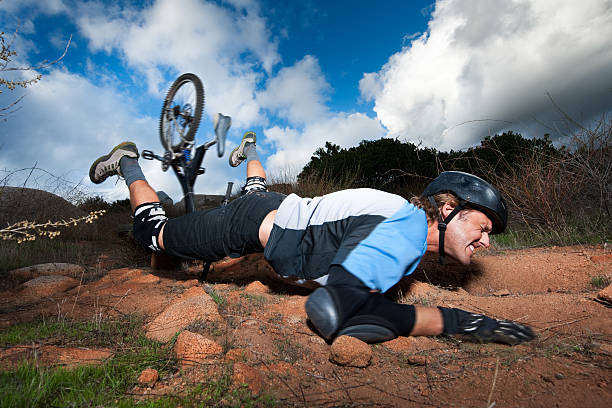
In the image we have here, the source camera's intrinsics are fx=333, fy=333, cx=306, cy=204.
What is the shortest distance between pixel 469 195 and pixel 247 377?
2061mm

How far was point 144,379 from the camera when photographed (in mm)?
1232

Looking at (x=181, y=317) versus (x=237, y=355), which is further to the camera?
(x=181, y=317)

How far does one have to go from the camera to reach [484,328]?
5.67ft

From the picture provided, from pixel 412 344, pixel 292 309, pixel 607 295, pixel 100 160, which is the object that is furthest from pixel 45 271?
pixel 607 295

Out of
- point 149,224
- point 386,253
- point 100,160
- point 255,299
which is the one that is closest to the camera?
point 386,253

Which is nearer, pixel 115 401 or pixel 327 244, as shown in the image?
pixel 115 401

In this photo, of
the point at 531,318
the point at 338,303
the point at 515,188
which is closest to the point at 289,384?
the point at 338,303

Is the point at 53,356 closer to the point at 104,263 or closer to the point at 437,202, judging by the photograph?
the point at 437,202

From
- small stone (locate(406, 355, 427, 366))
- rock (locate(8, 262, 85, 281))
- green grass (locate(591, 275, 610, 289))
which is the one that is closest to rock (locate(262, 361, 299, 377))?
small stone (locate(406, 355, 427, 366))

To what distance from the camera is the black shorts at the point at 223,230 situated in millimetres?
2482

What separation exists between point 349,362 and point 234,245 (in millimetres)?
1348

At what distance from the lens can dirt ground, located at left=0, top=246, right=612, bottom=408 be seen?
46.1 inches

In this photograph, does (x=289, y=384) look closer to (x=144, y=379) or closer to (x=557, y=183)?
(x=144, y=379)

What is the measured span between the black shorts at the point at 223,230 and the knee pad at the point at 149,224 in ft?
0.48
